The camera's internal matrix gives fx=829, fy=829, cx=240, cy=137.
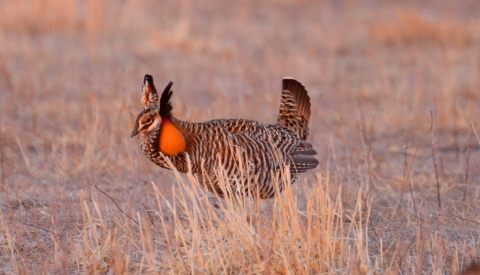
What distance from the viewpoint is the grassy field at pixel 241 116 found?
3484mm

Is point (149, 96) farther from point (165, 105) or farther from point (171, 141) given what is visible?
point (171, 141)

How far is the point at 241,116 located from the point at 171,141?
2.71 m

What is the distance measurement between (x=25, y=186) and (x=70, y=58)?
4.05m

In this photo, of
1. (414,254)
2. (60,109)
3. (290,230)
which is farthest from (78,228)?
(60,109)

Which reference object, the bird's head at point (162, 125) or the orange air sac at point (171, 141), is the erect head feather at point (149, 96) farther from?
the orange air sac at point (171, 141)

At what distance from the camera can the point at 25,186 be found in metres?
5.02

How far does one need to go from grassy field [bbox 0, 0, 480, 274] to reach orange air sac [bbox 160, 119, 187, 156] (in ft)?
0.91

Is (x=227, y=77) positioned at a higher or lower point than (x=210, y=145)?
higher

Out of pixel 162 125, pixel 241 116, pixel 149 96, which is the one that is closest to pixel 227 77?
pixel 241 116

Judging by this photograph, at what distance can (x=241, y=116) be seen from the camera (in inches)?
270

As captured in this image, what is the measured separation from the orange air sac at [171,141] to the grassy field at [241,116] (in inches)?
11.0

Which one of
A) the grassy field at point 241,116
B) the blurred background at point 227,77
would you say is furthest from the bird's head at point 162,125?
the blurred background at point 227,77

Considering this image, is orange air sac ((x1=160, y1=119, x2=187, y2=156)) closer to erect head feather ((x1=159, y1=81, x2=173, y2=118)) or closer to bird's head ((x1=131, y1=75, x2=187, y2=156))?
bird's head ((x1=131, y1=75, x2=187, y2=156))

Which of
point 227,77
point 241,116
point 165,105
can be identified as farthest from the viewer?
point 227,77
